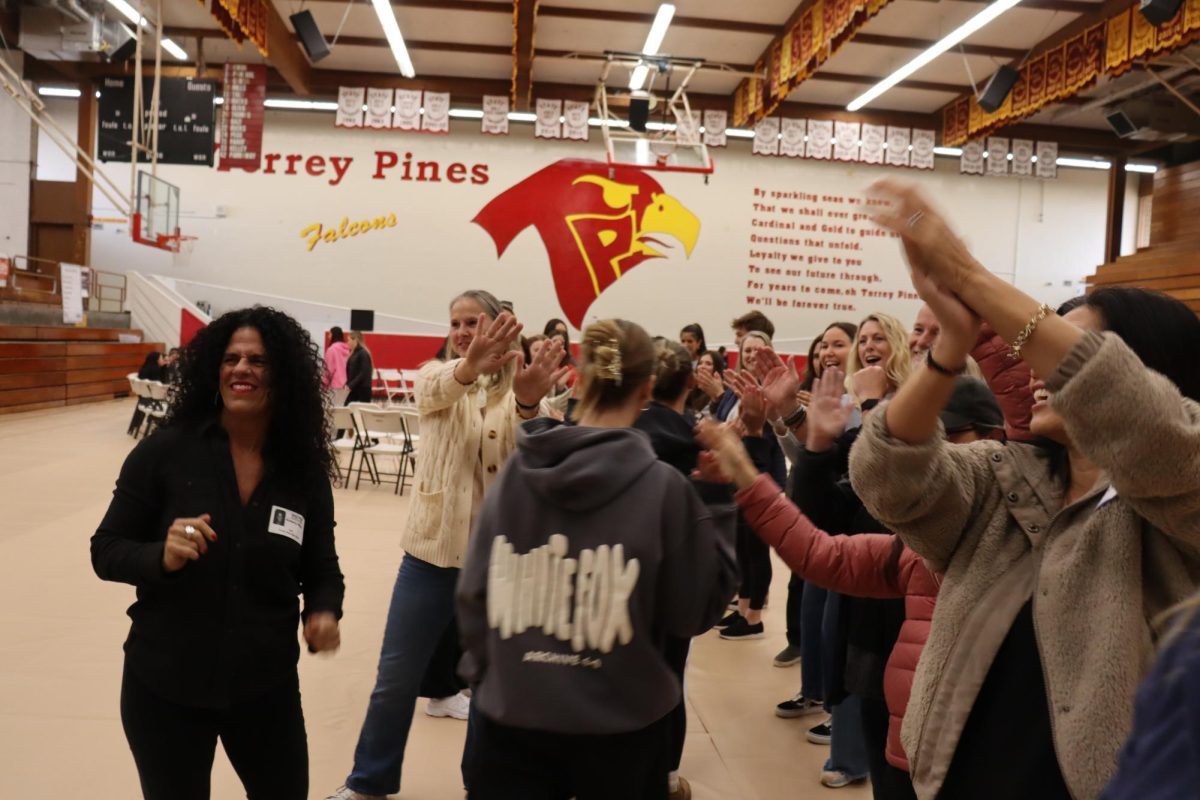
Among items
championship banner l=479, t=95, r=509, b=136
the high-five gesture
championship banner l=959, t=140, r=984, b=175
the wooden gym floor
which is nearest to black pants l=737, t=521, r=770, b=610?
the wooden gym floor

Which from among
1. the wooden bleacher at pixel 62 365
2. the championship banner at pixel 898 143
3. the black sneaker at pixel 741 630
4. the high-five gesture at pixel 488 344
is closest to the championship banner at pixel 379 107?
the wooden bleacher at pixel 62 365

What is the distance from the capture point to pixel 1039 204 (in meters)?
19.9

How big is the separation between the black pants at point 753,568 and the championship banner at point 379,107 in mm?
13467

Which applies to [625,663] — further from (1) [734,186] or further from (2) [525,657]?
(1) [734,186]

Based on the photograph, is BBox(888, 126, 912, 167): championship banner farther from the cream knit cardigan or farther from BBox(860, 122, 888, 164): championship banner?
the cream knit cardigan

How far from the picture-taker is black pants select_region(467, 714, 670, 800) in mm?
1724

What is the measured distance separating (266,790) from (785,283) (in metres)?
18.2

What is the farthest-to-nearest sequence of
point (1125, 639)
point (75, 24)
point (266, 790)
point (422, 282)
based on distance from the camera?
1. point (422, 282)
2. point (75, 24)
3. point (266, 790)
4. point (1125, 639)

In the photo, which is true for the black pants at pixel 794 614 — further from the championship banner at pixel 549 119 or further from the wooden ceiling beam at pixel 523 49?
the championship banner at pixel 549 119

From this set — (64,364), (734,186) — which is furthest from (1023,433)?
(734,186)

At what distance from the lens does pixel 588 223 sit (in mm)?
19141

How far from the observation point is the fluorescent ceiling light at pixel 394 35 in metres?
13.2

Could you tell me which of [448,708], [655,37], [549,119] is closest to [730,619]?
[448,708]

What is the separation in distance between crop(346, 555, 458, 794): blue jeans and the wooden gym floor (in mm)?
268
